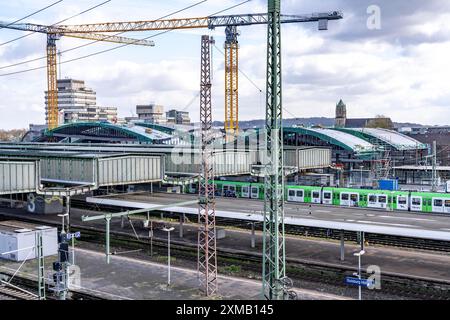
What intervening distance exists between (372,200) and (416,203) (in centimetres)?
358

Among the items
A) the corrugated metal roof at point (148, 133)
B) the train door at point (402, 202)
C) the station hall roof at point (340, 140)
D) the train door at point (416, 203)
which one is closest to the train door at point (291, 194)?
the train door at point (402, 202)

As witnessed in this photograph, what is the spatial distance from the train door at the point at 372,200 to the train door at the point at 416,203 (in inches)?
117

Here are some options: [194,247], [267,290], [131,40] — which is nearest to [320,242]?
[194,247]

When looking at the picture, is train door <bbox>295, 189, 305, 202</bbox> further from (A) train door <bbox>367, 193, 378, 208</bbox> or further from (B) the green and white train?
(A) train door <bbox>367, 193, 378, 208</bbox>

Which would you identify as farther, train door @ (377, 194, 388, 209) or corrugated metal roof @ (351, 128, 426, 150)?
corrugated metal roof @ (351, 128, 426, 150)

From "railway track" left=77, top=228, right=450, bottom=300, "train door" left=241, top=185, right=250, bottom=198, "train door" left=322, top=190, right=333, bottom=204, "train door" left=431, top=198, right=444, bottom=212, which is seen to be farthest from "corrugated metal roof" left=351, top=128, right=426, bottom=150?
"railway track" left=77, top=228, right=450, bottom=300

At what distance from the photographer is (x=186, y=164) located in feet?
163

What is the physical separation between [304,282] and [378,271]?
4.32 meters

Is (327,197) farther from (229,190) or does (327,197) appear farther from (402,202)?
(229,190)

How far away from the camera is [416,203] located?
40625 mm

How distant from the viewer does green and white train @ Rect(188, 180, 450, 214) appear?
39.9 m

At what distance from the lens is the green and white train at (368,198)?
1570 inches

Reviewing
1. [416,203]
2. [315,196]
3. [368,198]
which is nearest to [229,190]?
[315,196]
